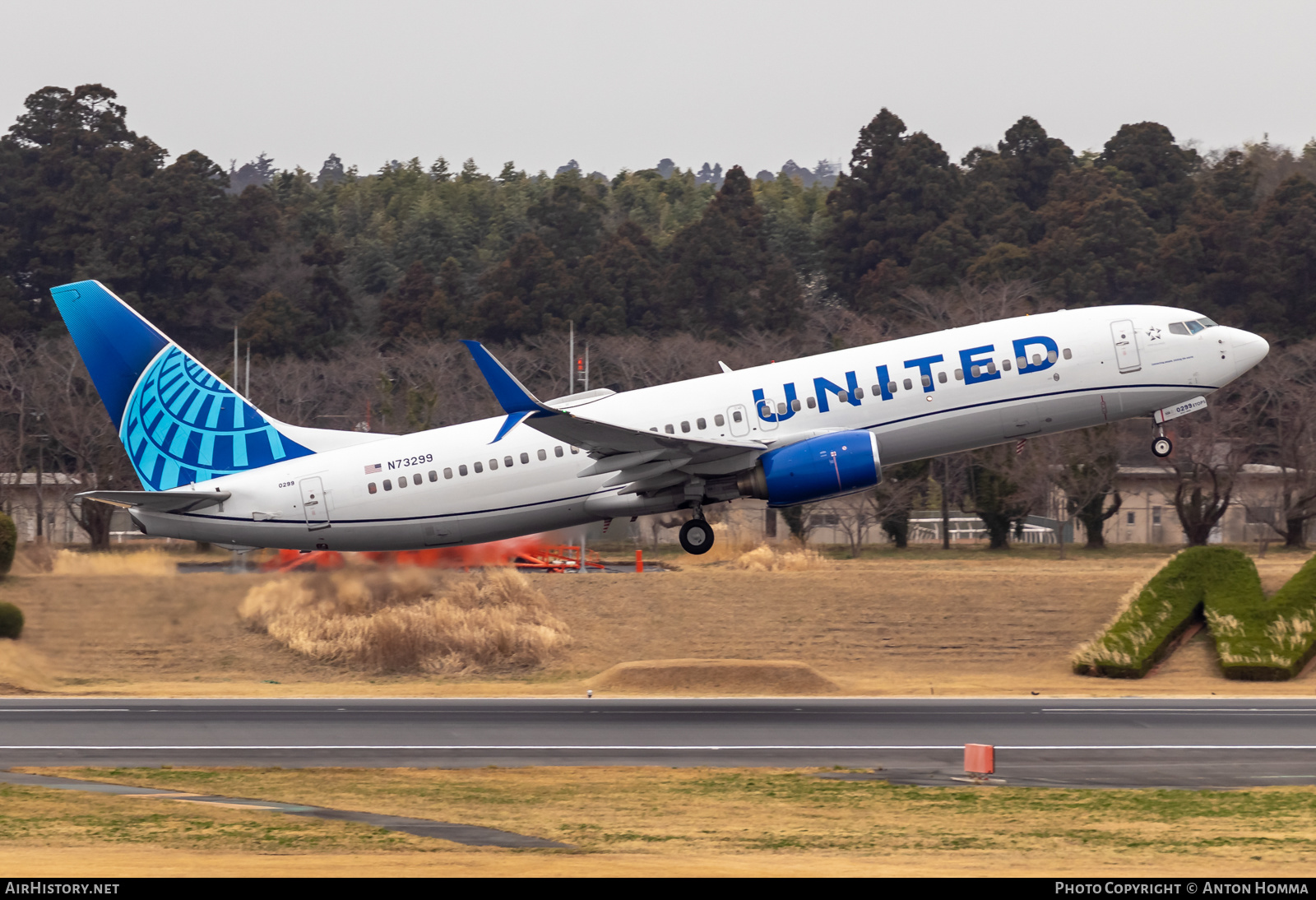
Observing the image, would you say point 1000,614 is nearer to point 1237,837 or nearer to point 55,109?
point 1237,837

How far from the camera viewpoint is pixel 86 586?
44156 millimetres

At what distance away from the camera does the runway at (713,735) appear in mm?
35156

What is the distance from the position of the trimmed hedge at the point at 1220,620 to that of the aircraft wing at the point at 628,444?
2108 cm

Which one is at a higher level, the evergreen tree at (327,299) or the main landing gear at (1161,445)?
the evergreen tree at (327,299)

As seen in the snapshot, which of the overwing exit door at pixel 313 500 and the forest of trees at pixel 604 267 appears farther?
the forest of trees at pixel 604 267

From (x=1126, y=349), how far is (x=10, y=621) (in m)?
32.7

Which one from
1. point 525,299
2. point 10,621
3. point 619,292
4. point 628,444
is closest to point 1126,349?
point 628,444

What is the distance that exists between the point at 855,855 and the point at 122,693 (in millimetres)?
32529

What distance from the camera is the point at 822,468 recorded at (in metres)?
38.0

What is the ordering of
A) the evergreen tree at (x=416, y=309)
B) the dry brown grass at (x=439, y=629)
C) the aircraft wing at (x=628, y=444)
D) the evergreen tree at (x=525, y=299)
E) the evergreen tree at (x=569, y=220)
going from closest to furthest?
1. the aircraft wing at (x=628, y=444)
2. the dry brown grass at (x=439, y=629)
3. the evergreen tree at (x=525, y=299)
4. the evergreen tree at (x=416, y=309)
5. the evergreen tree at (x=569, y=220)

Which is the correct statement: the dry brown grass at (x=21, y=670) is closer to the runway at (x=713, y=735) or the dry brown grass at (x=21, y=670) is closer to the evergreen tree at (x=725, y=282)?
the runway at (x=713, y=735)

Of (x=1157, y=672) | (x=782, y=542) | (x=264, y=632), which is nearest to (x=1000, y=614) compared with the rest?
(x=1157, y=672)

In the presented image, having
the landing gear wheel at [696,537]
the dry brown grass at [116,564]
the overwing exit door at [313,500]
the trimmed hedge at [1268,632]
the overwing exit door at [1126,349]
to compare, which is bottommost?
the trimmed hedge at [1268,632]

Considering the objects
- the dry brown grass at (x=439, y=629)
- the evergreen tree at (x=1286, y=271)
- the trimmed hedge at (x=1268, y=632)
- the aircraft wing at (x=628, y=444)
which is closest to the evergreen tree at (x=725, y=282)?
the evergreen tree at (x=1286, y=271)
